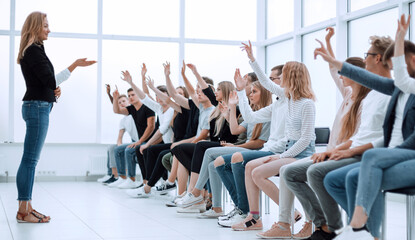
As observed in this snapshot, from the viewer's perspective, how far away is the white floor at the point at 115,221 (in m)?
3.37

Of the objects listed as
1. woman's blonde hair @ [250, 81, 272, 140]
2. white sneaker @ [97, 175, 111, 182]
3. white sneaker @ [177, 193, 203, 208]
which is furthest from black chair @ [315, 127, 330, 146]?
white sneaker @ [97, 175, 111, 182]

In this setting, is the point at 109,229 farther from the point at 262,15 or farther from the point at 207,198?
the point at 262,15

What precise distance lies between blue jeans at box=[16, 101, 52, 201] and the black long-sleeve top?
0.17ft

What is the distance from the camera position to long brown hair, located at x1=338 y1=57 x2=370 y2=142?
2.91 m

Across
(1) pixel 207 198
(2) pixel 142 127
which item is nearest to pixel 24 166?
(1) pixel 207 198

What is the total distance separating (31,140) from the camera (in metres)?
3.69

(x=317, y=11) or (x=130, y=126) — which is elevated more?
(x=317, y=11)

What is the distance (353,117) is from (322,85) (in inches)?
177

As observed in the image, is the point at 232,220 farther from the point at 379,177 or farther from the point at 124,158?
the point at 124,158

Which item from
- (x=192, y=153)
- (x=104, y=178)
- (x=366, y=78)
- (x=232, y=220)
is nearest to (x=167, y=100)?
(x=192, y=153)

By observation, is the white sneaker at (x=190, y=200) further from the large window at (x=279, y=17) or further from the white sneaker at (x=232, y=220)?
the large window at (x=279, y=17)

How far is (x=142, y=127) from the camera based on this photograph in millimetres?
6613

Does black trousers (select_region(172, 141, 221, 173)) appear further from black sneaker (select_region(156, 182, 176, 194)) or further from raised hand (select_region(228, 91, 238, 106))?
black sneaker (select_region(156, 182, 176, 194))

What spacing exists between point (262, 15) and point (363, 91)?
6.39 metres
